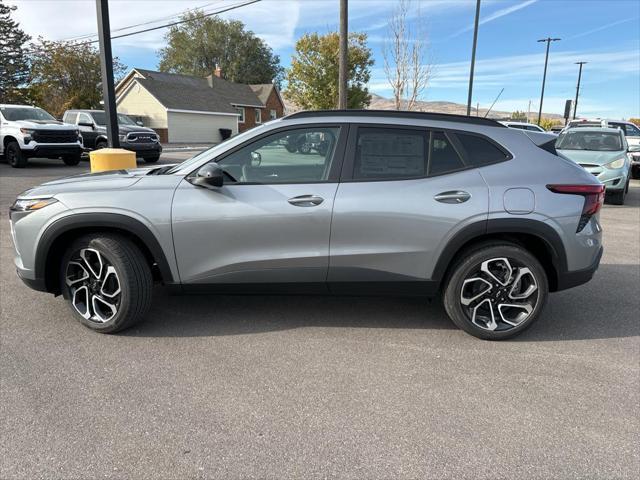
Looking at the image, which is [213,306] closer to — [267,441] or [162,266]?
[162,266]

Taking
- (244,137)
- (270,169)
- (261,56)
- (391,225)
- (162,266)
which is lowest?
(162,266)

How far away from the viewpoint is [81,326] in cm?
389

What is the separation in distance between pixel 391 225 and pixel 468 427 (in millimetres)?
1454

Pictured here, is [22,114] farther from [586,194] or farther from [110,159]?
[586,194]

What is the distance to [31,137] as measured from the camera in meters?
15.3

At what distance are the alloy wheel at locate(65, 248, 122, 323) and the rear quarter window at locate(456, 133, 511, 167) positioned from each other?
2.82m

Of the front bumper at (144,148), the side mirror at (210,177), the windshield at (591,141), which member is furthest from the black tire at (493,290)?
the front bumper at (144,148)

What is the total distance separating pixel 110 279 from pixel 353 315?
2031mm

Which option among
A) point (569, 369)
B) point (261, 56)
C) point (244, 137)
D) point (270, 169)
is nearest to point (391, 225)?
point (270, 169)

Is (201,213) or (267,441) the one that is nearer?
(267,441)

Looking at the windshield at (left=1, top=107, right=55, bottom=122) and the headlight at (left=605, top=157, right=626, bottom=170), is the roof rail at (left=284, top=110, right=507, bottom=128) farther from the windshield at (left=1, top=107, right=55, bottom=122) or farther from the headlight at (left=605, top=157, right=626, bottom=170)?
the windshield at (left=1, top=107, right=55, bottom=122)

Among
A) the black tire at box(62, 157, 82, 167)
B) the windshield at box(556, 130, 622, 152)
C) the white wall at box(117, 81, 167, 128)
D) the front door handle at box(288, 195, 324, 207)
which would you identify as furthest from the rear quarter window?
the white wall at box(117, 81, 167, 128)

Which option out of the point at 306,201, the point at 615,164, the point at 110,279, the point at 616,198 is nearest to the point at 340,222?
the point at 306,201

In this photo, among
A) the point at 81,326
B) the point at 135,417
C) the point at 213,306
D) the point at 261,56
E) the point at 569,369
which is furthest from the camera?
the point at 261,56
